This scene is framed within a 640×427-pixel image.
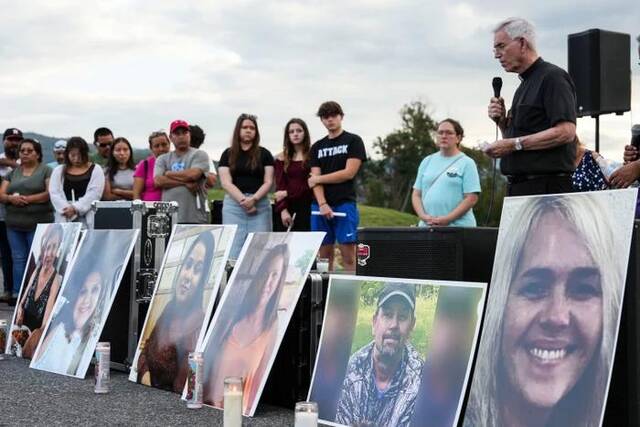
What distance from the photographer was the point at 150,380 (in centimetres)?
526

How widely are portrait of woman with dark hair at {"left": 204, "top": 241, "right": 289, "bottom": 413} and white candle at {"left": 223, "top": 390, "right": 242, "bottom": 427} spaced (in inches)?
25.9

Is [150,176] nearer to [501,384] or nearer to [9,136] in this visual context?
[9,136]

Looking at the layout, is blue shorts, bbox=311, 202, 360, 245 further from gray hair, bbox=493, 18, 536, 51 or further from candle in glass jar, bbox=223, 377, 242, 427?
candle in glass jar, bbox=223, 377, 242, 427

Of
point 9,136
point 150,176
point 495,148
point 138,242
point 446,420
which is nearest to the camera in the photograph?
point 446,420

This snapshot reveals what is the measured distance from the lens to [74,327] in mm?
5965

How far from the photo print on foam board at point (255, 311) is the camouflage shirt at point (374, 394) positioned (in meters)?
0.50

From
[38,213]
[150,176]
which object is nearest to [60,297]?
[150,176]

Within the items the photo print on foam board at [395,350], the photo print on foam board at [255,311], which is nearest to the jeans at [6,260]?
the photo print on foam board at [255,311]

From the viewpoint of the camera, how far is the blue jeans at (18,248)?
29.1 feet

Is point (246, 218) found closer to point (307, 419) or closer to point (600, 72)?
point (600, 72)

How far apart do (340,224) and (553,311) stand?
3.86 meters

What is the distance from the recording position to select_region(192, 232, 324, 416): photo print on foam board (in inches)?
177

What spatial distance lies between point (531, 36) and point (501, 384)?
1.87m

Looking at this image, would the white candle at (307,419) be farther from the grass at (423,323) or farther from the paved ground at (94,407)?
the paved ground at (94,407)
